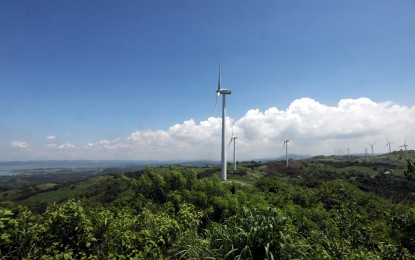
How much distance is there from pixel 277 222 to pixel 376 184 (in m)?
120

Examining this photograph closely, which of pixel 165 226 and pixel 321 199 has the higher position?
pixel 165 226

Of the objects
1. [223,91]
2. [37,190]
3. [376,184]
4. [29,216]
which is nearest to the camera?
[29,216]

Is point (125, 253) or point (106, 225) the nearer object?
point (125, 253)

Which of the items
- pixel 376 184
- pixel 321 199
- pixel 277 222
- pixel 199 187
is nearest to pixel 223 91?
pixel 321 199

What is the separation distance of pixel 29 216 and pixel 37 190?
164 meters

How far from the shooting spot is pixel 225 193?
1966 cm

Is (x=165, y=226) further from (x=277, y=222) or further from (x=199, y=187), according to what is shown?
(x=199, y=187)

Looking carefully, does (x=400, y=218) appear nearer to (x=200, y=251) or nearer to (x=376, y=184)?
(x=200, y=251)

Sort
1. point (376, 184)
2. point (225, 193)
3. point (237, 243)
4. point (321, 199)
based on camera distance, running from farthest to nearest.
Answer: point (376, 184)
point (321, 199)
point (225, 193)
point (237, 243)

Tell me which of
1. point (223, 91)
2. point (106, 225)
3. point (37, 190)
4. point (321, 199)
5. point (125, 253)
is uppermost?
point (223, 91)

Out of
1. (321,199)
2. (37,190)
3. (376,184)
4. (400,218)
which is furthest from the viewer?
(37,190)

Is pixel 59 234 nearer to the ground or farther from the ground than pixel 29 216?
nearer to the ground

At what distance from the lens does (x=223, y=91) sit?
5916 cm

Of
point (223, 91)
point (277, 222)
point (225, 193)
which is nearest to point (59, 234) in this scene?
point (277, 222)
